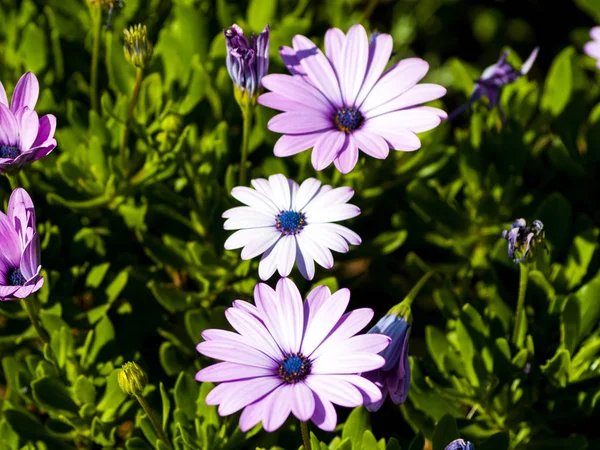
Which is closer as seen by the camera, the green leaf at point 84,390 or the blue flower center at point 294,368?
the blue flower center at point 294,368

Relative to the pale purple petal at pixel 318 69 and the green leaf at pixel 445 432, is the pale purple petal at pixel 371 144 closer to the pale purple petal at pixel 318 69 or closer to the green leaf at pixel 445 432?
the pale purple petal at pixel 318 69

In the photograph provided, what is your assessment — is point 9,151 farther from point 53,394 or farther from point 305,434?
point 305,434

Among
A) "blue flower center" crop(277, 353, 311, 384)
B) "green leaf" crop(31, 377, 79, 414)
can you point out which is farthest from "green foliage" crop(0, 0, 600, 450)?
"blue flower center" crop(277, 353, 311, 384)

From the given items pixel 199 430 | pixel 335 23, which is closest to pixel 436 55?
pixel 335 23

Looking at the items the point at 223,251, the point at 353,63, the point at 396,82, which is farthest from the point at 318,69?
the point at 223,251

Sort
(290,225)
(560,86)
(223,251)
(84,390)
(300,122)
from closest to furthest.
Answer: (290,225), (300,122), (84,390), (223,251), (560,86)

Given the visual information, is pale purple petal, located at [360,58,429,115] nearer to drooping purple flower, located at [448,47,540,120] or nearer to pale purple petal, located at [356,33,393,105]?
pale purple petal, located at [356,33,393,105]

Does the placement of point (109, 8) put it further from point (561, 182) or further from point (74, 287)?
point (561, 182)

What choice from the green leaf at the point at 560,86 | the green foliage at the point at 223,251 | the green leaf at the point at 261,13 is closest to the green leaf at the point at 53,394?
the green foliage at the point at 223,251
